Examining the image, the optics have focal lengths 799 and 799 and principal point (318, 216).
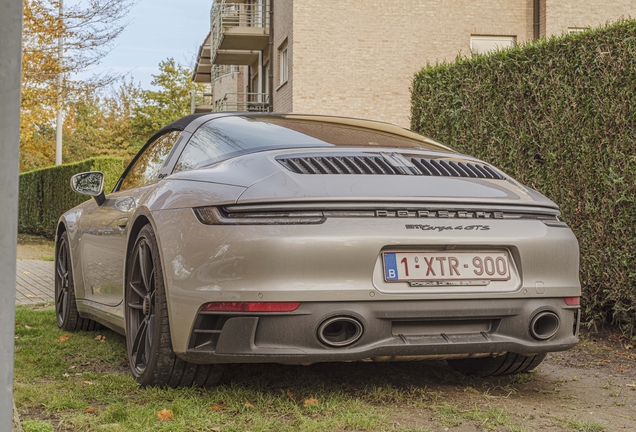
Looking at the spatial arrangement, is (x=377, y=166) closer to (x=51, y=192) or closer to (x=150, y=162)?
(x=150, y=162)

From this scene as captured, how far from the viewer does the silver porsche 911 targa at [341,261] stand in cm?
325

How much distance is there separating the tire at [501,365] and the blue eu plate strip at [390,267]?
3.64ft

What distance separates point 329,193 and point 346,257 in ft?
0.92

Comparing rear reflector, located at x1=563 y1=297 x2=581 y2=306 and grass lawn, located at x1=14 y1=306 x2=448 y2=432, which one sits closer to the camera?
grass lawn, located at x1=14 y1=306 x2=448 y2=432

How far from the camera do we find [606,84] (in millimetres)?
5746

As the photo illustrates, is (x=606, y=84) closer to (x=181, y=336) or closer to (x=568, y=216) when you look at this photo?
(x=568, y=216)

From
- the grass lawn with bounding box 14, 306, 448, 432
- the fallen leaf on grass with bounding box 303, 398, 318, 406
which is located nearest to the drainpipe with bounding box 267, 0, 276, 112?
the grass lawn with bounding box 14, 306, 448, 432

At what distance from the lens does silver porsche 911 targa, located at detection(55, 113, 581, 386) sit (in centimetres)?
325

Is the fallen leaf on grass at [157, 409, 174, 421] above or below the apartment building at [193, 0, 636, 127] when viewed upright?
below

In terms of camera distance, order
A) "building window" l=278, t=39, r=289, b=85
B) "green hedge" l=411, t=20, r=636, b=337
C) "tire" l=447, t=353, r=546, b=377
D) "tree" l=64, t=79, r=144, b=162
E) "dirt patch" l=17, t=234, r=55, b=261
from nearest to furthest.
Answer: "tire" l=447, t=353, r=546, b=377 < "green hedge" l=411, t=20, r=636, b=337 < "dirt patch" l=17, t=234, r=55, b=261 < "building window" l=278, t=39, r=289, b=85 < "tree" l=64, t=79, r=144, b=162

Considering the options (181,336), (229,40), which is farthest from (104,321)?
(229,40)

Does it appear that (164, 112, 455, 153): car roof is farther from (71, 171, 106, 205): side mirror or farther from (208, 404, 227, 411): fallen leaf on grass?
(208, 404, 227, 411): fallen leaf on grass

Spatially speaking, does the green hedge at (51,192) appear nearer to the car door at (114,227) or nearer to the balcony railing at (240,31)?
the balcony railing at (240,31)

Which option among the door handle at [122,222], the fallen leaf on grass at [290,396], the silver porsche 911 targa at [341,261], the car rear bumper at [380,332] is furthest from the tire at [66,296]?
the car rear bumper at [380,332]
